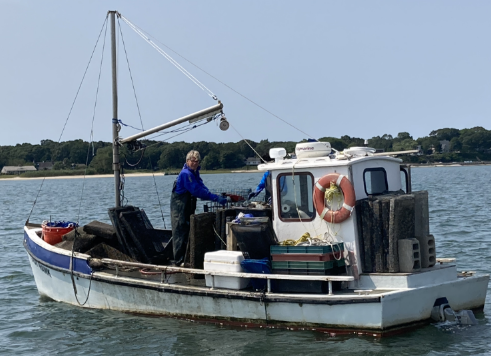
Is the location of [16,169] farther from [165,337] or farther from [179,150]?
[165,337]

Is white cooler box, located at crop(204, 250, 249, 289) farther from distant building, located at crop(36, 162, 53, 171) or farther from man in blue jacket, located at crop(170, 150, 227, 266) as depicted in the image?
distant building, located at crop(36, 162, 53, 171)

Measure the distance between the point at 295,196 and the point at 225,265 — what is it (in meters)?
1.50

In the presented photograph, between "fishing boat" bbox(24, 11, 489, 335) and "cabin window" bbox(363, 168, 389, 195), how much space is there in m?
0.02

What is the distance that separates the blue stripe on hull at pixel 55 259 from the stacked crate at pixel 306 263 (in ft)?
12.3

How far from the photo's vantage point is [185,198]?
11.8 m

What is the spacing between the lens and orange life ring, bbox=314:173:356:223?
9914 mm

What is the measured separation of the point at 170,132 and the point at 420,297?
5.91 m

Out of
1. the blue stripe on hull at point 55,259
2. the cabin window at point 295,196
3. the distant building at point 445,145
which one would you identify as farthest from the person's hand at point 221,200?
the distant building at point 445,145

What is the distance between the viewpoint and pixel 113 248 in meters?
12.9

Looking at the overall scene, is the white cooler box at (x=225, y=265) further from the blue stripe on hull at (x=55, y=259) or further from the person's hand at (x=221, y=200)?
the blue stripe on hull at (x=55, y=259)

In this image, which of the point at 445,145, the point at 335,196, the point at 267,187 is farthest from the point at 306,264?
the point at 445,145

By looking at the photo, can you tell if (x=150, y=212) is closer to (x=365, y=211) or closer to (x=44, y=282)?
(x=44, y=282)

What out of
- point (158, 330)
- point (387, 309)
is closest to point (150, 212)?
point (158, 330)

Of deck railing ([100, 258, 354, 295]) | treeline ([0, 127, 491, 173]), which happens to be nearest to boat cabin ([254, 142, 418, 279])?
deck railing ([100, 258, 354, 295])
